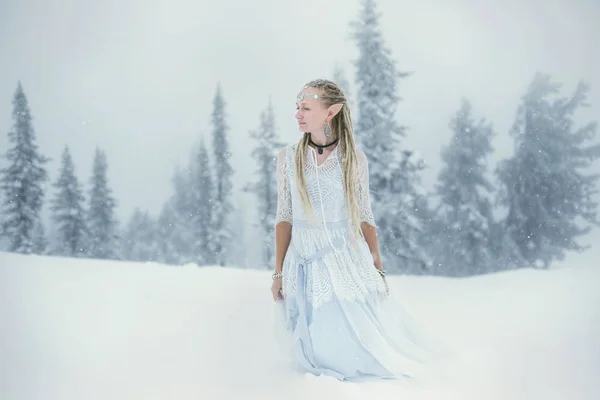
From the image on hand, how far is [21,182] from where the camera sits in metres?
7.96

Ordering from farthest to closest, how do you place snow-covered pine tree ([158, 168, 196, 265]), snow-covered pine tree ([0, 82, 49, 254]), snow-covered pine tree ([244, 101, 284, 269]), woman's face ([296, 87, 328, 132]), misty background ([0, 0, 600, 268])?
snow-covered pine tree ([158, 168, 196, 265]) → snow-covered pine tree ([244, 101, 284, 269]) → misty background ([0, 0, 600, 268]) → snow-covered pine tree ([0, 82, 49, 254]) → woman's face ([296, 87, 328, 132])

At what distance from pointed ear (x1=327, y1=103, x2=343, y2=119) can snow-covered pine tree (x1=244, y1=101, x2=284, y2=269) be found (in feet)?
17.1

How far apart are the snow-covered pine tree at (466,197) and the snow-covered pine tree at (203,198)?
10.4 ft

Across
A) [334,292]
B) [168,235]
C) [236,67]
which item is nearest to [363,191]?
[334,292]

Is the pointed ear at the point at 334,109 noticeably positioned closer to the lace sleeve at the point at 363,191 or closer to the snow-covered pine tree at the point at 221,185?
the lace sleeve at the point at 363,191

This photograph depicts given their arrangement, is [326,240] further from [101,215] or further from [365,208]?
[101,215]

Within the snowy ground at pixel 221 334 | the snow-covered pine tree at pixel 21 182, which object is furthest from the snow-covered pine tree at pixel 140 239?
the snowy ground at pixel 221 334

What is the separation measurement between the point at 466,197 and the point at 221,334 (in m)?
5.42

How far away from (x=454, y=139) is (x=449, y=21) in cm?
156

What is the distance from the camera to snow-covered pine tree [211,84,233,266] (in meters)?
8.56

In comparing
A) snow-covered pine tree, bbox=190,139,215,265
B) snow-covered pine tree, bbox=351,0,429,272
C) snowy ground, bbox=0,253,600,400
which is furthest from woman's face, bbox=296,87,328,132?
snow-covered pine tree, bbox=190,139,215,265

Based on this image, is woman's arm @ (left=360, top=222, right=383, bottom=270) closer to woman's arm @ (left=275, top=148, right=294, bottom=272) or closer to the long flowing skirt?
the long flowing skirt

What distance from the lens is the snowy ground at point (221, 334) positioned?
2.92m

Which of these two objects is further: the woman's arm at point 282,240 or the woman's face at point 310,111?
the woman's arm at point 282,240
